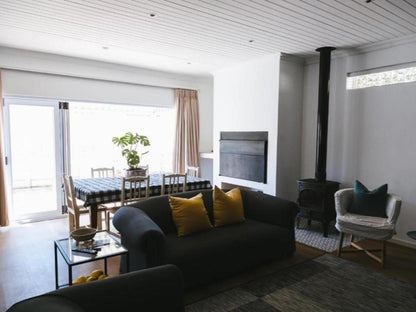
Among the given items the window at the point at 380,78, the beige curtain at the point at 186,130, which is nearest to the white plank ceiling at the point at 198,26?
the window at the point at 380,78

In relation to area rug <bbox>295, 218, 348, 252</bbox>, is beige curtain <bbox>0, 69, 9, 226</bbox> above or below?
above

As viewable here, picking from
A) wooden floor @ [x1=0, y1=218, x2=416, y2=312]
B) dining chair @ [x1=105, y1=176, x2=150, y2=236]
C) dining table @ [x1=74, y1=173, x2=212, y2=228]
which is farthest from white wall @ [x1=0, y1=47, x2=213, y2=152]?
wooden floor @ [x1=0, y1=218, x2=416, y2=312]

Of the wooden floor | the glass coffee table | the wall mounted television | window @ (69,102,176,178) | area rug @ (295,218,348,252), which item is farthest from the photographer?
window @ (69,102,176,178)

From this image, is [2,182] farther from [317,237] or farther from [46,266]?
[317,237]

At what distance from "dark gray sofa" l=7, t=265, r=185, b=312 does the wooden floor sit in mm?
1049

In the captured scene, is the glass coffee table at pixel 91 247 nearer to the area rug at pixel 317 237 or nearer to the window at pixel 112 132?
the area rug at pixel 317 237

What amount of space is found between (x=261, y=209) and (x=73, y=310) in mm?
2446

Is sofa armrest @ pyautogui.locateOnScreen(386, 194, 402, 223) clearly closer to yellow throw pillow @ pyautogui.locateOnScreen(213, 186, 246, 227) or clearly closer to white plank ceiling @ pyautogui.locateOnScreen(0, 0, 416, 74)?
yellow throw pillow @ pyautogui.locateOnScreen(213, 186, 246, 227)

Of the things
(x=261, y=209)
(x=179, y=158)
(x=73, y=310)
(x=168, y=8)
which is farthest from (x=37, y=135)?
(x=73, y=310)

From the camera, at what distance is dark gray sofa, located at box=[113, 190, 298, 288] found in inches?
95.3

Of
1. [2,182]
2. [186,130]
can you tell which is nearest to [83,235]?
[2,182]

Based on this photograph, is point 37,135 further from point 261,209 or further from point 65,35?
point 261,209

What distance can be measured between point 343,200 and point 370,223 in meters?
0.44

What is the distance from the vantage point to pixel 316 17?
123 inches
